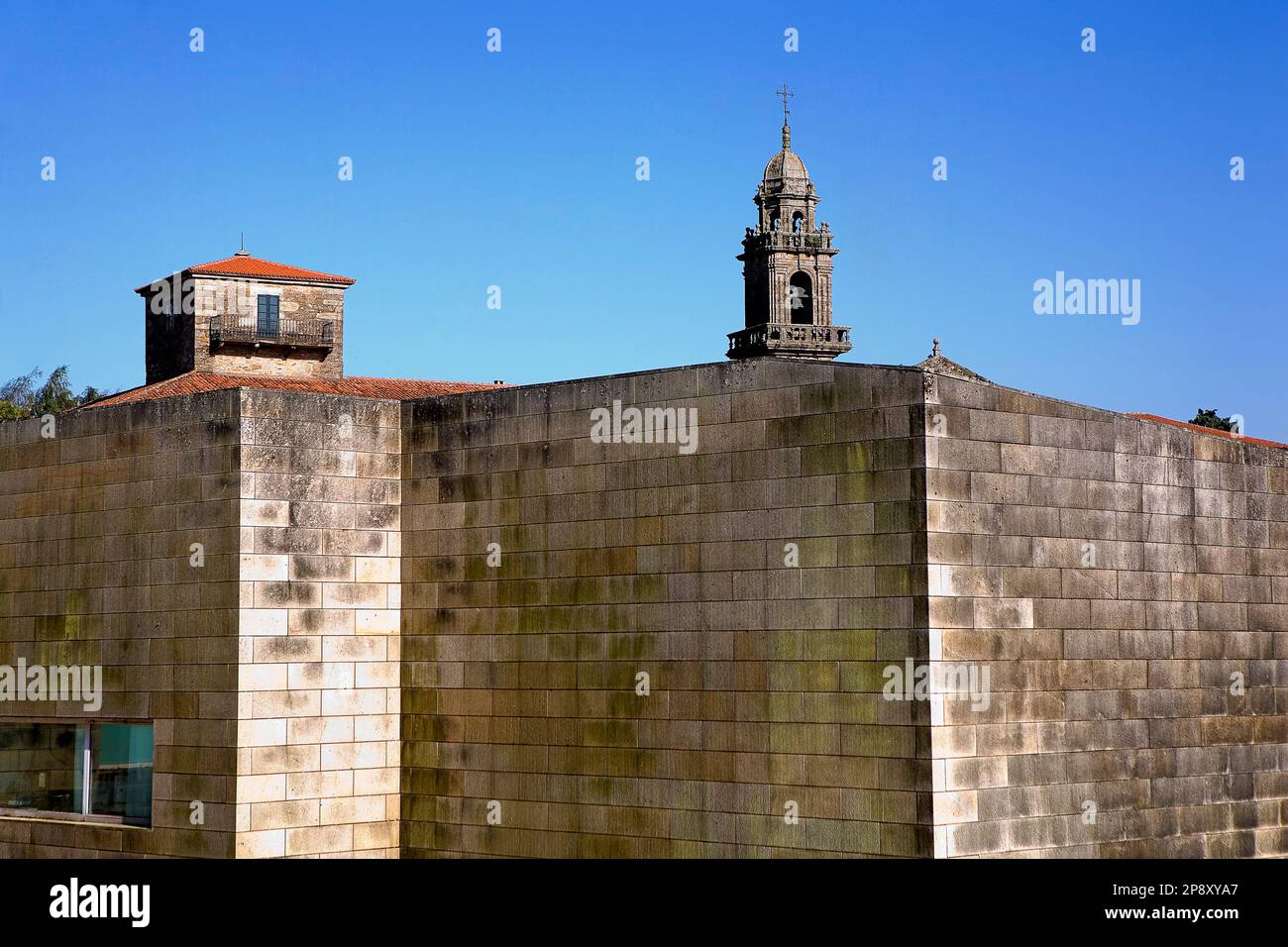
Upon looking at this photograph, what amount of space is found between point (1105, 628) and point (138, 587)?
1274 centimetres

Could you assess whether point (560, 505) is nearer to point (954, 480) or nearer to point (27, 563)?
point (954, 480)

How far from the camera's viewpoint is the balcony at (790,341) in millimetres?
80750

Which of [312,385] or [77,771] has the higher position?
[312,385]

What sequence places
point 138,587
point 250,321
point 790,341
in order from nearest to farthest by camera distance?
point 138,587
point 250,321
point 790,341

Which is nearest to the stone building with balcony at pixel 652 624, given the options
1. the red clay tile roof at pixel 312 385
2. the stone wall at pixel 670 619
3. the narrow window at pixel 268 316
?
the stone wall at pixel 670 619

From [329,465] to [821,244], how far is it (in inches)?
2462

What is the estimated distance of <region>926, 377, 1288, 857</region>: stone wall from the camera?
18.4 meters

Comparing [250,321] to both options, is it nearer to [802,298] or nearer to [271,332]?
[271,332]

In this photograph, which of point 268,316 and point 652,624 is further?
point 268,316

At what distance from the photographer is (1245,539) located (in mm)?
21844

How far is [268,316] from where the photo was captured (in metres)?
52.1

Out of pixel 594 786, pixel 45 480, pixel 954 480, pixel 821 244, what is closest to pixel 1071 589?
pixel 954 480

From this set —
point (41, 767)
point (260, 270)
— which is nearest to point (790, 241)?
point (260, 270)

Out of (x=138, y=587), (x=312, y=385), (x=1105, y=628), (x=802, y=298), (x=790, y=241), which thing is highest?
(x=790, y=241)
